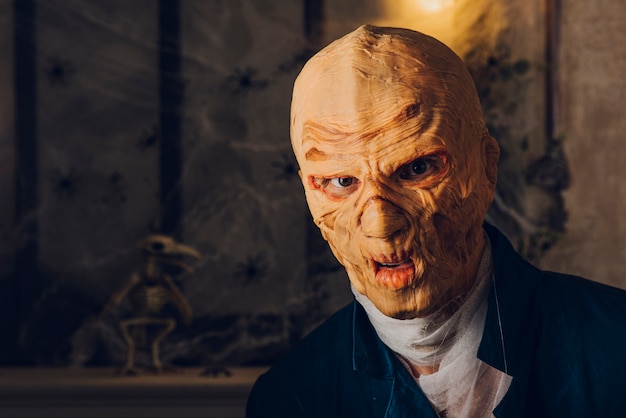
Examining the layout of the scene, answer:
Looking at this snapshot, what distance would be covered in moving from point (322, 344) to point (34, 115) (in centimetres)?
144

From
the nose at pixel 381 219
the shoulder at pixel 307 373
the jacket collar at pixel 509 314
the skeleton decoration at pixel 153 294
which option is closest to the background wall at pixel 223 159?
the skeleton decoration at pixel 153 294

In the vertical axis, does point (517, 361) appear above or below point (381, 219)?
below

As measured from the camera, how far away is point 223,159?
237 centimetres

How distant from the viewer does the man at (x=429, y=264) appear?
0.96 m

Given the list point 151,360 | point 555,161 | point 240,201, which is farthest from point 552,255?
point 151,360

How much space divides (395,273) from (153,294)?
1296 millimetres

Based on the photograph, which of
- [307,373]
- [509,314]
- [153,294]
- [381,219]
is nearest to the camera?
[381,219]

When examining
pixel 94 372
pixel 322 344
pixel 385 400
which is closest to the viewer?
pixel 385 400

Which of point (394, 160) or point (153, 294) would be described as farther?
point (153, 294)

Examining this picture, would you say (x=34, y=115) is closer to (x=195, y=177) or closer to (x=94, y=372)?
(x=195, y=177)

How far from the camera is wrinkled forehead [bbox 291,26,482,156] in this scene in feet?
3.15

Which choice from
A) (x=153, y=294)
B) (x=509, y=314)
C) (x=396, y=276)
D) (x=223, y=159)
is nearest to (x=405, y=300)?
(x=396, y=276)

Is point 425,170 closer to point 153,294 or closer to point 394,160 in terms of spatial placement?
point 394,160

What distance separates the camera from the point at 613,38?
237cm
